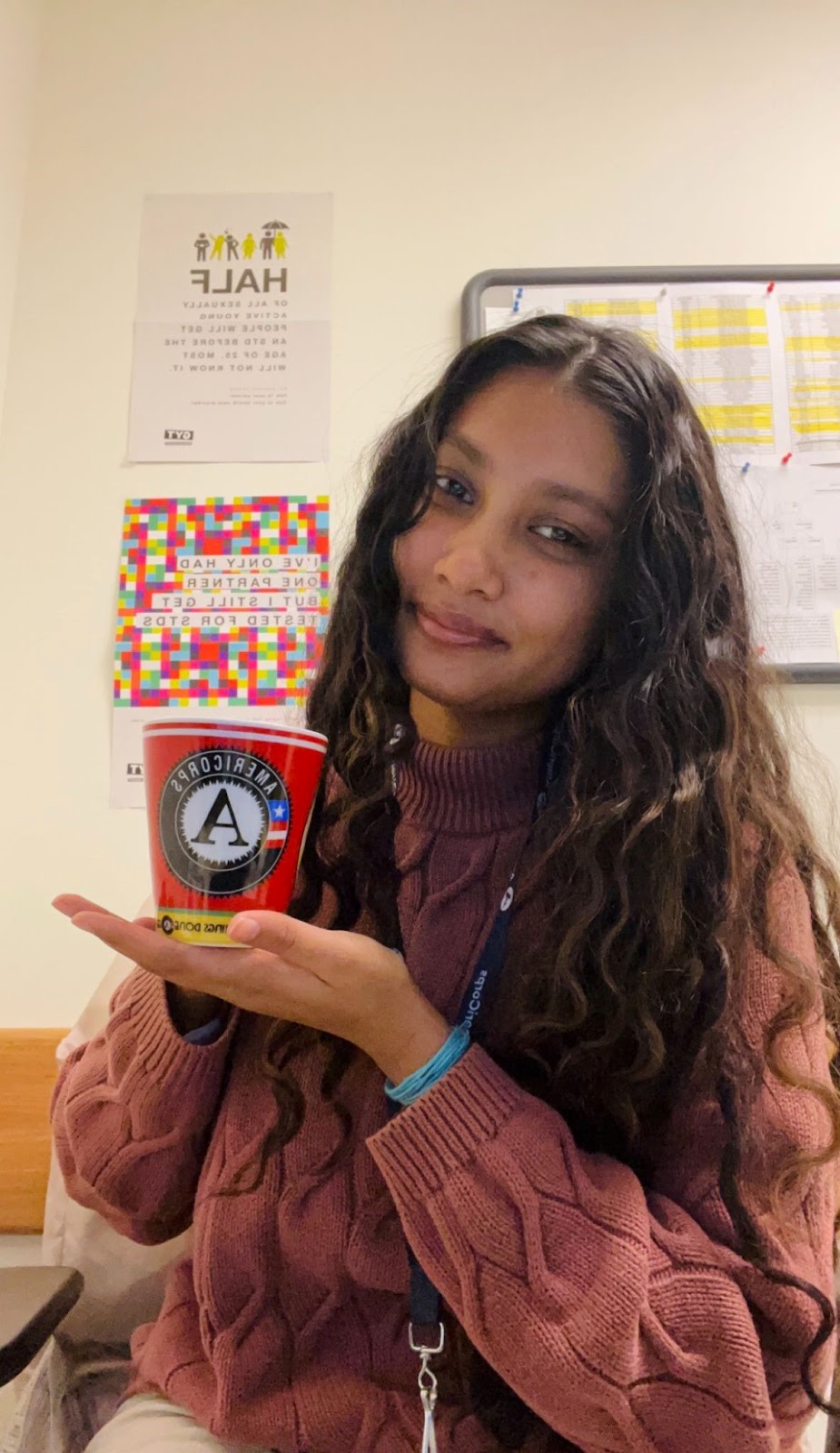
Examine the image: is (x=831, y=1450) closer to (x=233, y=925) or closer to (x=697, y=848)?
(x=697, y=848)

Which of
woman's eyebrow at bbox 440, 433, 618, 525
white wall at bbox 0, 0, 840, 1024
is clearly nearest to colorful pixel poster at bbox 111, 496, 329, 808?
white wall at bbox 0, 0, 840, 1024

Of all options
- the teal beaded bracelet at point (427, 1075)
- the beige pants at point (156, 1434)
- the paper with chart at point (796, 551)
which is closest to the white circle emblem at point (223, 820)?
the teal beaded bracelet at point (427, 1075)

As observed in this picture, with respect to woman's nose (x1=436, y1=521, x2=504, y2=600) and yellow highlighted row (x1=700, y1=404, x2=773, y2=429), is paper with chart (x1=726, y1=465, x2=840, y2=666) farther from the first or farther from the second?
woman's nose (x1=436, y1=521, x2=504, y2=600)

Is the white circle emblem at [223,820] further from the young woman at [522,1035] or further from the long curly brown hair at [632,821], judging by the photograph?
the long curly brown hair at [632,821]

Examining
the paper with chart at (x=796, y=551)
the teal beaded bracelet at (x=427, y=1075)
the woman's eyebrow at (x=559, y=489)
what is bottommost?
the teal beaded bracelet at (x=427, y=1075)

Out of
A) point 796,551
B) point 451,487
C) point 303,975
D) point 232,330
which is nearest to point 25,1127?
point 303,975

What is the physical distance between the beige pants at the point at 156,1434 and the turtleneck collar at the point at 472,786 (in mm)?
445

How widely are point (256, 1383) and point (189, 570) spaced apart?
3.06ft

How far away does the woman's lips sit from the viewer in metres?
0.63

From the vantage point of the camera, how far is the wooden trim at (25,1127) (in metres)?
1.01

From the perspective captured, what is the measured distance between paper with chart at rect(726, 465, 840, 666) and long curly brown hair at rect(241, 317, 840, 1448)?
52cm

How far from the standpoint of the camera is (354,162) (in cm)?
134

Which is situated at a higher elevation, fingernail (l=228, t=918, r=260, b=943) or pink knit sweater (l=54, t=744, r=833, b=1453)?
fingernail (l=228, t=918, r=260, b=943)

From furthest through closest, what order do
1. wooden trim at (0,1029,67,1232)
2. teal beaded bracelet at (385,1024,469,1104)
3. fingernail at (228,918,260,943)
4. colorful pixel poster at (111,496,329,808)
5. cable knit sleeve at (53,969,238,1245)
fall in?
colorful pixel poster at (111,496,329,808) < wooden trim at (0,1029,67,1232) < cable knit sleeve at (53,969,238,1245) < teal beaded bracelet at (385,1024,469,1104) < fingernail at (228,918,260,943)
